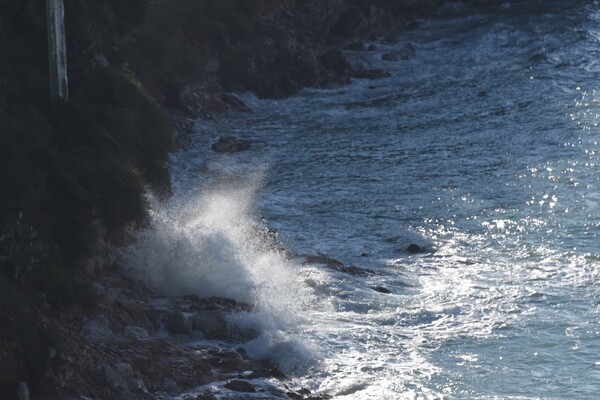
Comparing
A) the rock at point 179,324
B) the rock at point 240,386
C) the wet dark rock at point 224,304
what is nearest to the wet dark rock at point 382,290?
the wet dark rock at point 224,304

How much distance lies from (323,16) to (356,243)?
82.6 ft

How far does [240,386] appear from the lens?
608 inches

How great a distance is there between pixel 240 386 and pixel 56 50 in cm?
736

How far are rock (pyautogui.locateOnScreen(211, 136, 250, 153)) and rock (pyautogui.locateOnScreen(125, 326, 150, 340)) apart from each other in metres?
15.1

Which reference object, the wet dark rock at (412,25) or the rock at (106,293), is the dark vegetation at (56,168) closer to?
the rock at (106,293)

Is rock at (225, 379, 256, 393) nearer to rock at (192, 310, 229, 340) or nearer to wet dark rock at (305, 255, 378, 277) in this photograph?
rock at (192, 310, 229, 340)

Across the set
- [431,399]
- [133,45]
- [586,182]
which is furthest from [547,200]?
[133,45]

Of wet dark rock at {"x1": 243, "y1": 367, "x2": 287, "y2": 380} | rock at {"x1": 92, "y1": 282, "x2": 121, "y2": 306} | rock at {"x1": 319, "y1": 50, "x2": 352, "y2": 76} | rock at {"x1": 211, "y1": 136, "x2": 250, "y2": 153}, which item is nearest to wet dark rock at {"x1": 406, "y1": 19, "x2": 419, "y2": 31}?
rock at {"x1": 319, "y1": 50, "x2": 352, "y2": 76}

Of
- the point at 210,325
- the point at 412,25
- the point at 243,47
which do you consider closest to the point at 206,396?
the point at 210,325

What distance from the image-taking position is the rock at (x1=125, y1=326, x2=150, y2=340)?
54.1ft

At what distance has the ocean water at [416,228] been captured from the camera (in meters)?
17.5

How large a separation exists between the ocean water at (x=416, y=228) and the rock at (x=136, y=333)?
154 cm

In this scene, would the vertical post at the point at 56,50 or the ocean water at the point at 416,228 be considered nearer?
the ocean water at the point at 416,228

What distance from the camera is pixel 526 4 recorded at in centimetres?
5512
